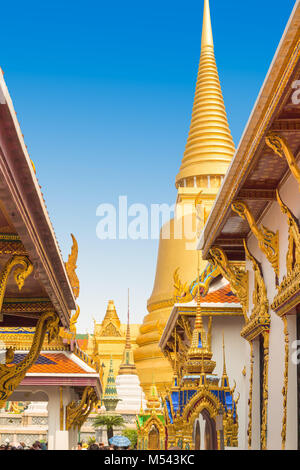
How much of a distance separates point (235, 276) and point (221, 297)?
347 centimetres

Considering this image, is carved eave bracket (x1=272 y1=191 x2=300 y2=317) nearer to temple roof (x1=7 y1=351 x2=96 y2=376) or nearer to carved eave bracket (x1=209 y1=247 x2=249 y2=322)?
carved eave bracket (x1=209 y1=247 x2=249 y2=322)

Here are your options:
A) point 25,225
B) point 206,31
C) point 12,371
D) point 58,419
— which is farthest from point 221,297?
point 206,31

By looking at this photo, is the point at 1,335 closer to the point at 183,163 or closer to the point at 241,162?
the point at 241,162

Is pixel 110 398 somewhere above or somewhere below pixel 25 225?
below

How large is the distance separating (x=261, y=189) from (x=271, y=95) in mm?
2573

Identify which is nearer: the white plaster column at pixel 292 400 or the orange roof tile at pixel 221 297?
the white plaster column at pixel 292 400

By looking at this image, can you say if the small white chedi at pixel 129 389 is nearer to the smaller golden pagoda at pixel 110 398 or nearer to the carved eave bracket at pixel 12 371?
the smaller golden pagoda at pixel 110 398

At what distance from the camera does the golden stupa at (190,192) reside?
2881 cm

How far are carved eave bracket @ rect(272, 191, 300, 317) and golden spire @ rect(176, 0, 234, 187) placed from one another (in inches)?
885

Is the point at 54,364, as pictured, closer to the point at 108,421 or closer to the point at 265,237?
Answer: the point at 265,237

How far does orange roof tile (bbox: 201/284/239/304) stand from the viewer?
47.5 feet

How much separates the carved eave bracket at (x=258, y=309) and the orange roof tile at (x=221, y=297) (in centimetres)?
363

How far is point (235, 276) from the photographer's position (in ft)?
36.8

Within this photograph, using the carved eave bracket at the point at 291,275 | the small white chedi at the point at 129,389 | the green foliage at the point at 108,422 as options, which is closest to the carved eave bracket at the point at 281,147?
the carved eave bracket at the point at 291,275
